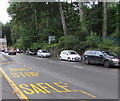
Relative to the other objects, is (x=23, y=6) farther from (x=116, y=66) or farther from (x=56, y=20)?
(x=116, y=66)

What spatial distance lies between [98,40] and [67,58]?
256 inches

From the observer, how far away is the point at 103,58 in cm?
1653

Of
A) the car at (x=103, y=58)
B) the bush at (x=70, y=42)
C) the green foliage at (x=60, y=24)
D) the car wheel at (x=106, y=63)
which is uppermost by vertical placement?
the green foliage at (x=60, y=24)

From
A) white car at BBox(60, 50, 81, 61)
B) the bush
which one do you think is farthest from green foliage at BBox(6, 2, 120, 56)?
white car at BBox(60, 50, 81, 61)

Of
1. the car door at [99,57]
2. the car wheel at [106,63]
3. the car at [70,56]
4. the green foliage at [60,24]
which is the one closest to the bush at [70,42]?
the green foliage at [60,24]

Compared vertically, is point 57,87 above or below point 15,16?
below

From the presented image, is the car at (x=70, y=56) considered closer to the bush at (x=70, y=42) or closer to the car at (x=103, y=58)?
the car at (x=103, y=58)

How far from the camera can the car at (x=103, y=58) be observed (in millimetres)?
Result: 15578

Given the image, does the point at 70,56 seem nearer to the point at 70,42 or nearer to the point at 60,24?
the point at 70,42

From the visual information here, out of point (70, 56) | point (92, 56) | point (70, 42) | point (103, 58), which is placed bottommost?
point (70, 56)

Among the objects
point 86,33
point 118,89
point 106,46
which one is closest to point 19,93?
point 118,89

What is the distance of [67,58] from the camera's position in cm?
2328

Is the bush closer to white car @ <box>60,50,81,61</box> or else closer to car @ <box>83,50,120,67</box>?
white car @ <box>60,50,81,61</box>

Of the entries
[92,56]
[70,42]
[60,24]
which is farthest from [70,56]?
[60,24]
